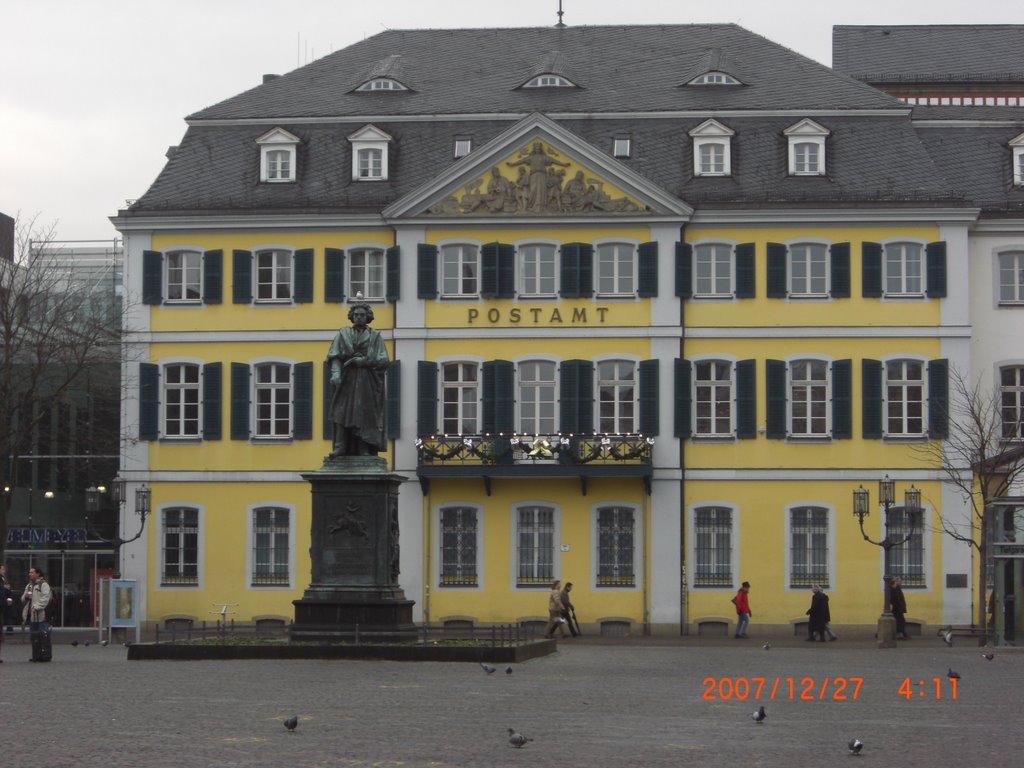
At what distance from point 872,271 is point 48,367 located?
21328mm

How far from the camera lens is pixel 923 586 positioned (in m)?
50.3

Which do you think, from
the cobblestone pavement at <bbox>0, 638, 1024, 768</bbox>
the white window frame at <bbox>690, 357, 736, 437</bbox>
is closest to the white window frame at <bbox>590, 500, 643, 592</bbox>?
the white window frame at <bbox>690, 357, 736, 437</bbox>

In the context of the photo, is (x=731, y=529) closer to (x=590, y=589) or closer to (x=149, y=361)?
(x=590, y=589)

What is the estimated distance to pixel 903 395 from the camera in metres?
A: 50.9

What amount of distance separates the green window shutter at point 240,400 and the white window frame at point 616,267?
921 centimetres

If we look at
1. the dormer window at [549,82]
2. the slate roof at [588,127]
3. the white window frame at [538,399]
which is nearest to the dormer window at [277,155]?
the slate roof at [588,127]

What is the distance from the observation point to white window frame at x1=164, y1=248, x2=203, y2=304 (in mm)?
52719

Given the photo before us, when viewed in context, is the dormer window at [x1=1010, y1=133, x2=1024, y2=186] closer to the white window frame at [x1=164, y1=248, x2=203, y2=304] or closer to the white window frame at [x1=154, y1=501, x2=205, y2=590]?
the white window frame at [x1=164, y1=248, x2=203, y2=304]

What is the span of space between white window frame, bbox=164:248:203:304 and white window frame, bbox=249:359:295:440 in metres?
2.52

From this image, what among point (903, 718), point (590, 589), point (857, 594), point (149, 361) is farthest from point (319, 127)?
point (903, 718)

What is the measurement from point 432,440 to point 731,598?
27.3ft

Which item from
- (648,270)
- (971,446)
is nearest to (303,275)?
(648,270)

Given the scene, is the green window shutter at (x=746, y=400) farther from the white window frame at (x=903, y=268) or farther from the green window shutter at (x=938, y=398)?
the green window shutter at (x=938, y=398)

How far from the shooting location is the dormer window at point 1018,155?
5316cm
